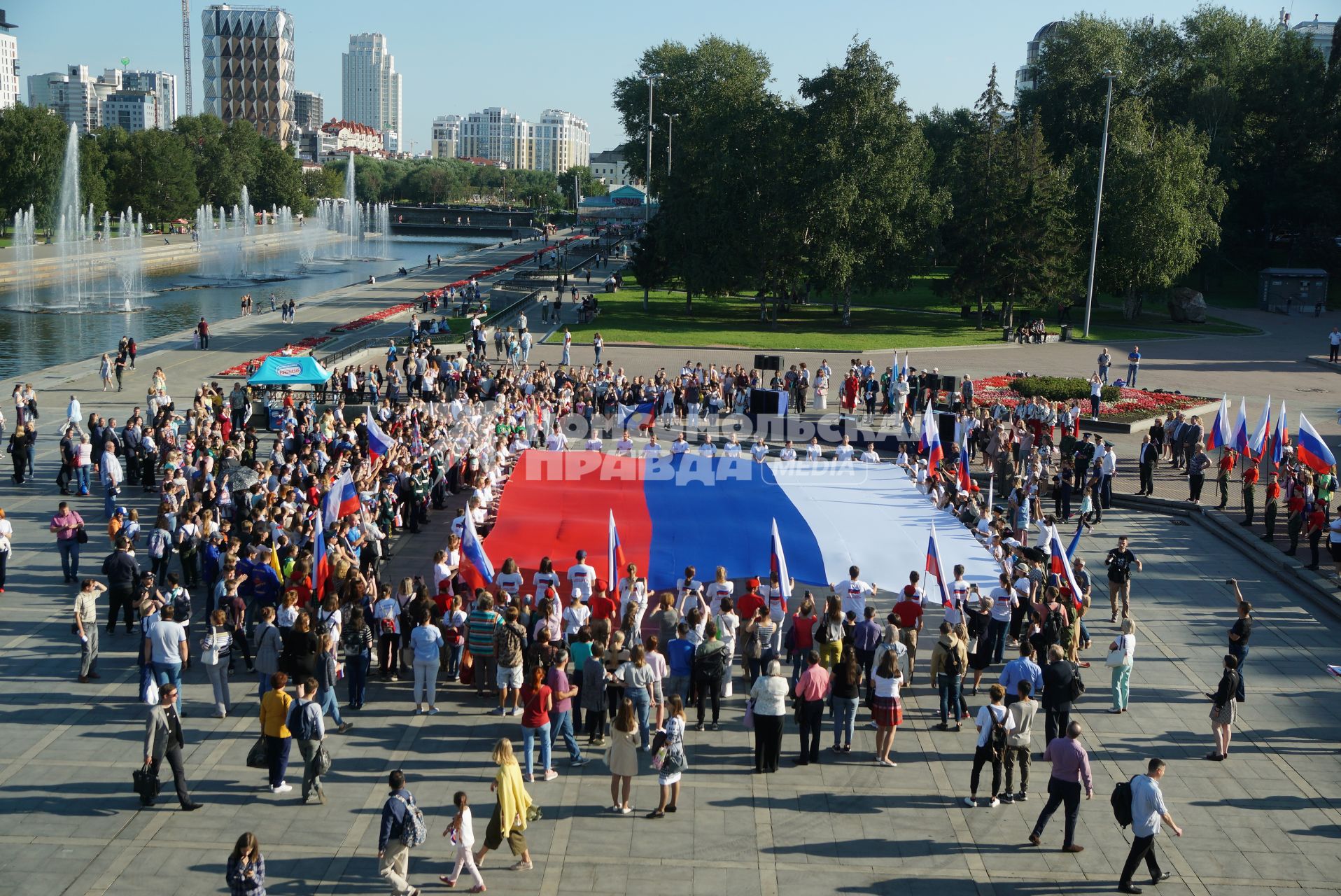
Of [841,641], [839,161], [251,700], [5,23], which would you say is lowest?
[251,700]

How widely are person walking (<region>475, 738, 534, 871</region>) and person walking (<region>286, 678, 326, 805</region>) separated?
2.12 m

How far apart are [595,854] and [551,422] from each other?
645 inches

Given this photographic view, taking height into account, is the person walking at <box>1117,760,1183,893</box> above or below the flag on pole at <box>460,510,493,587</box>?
below

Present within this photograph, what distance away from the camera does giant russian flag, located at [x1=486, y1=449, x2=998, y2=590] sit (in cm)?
1662

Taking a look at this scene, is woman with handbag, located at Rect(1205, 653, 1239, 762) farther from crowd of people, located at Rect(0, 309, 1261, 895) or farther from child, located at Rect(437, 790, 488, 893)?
child, located at Rect(437, 790, 488, 893)

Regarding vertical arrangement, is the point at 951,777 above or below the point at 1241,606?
below

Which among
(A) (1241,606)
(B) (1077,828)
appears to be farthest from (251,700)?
(A) (1241,606)

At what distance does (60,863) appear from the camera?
10.1 meters

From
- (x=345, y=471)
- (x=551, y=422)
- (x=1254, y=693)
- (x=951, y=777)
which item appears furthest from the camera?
(x=551, y=422)

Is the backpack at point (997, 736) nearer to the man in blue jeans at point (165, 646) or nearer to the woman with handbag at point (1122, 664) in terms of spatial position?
the woman with handbag at point (1122, 664)

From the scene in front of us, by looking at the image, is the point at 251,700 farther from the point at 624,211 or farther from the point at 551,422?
the point at 624,211

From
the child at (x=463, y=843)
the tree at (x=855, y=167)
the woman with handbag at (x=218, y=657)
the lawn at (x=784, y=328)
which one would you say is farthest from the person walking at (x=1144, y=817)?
the tree at (x=855, y=167)

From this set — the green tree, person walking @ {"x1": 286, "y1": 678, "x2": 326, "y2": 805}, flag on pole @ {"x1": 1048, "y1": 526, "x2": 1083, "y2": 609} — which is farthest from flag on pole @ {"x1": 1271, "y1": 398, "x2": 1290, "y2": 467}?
the green tree

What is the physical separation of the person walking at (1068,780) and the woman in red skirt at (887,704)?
1.95m
